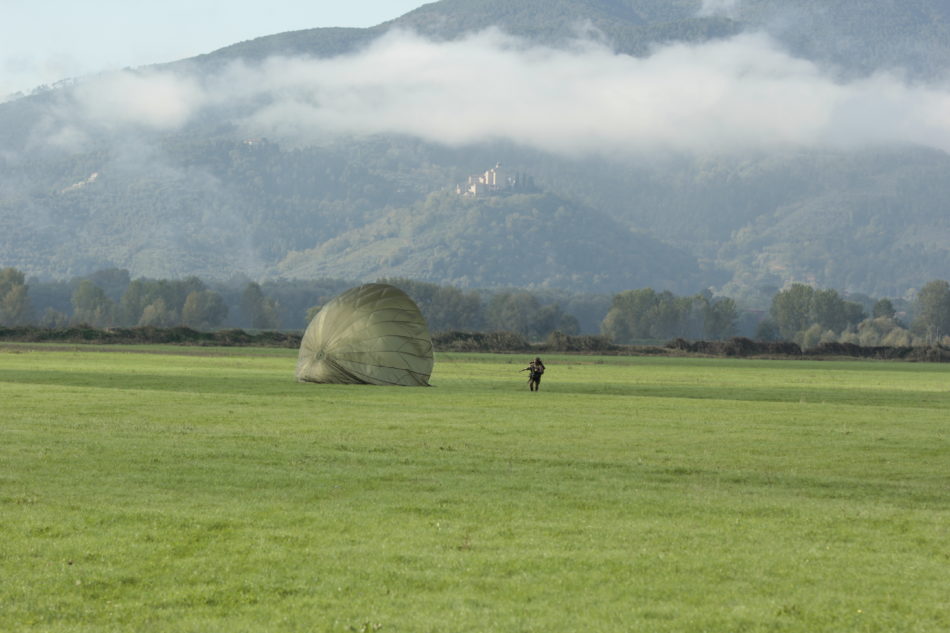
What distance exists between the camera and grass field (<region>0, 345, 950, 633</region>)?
36.2 ft

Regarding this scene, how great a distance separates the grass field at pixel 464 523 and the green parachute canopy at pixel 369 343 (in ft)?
53.9

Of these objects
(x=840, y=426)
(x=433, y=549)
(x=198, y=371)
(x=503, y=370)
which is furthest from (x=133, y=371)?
(x=433, y=549)

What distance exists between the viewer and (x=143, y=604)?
11.2 meters

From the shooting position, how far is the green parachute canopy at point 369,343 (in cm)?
4797

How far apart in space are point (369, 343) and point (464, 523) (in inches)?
1307

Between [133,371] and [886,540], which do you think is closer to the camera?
[886,540]

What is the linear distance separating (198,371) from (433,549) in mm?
47625

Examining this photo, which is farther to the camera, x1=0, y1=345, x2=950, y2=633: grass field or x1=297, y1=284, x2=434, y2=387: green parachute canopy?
x1=297, y1=284, x2=434, y2=387: green parachute canopy

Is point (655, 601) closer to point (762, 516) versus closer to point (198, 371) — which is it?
point (762, 516)

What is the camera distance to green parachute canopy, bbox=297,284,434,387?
48.0 m

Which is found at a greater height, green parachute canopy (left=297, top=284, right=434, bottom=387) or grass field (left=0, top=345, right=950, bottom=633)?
green parachute canopy (left=297, top=284, right=434, bottom=387)

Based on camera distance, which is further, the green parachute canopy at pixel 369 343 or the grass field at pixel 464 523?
the green parachute canopy at pixel 369 343

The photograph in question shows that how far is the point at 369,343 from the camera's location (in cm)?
4797

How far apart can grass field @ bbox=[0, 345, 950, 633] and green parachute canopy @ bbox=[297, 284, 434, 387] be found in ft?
53.9
